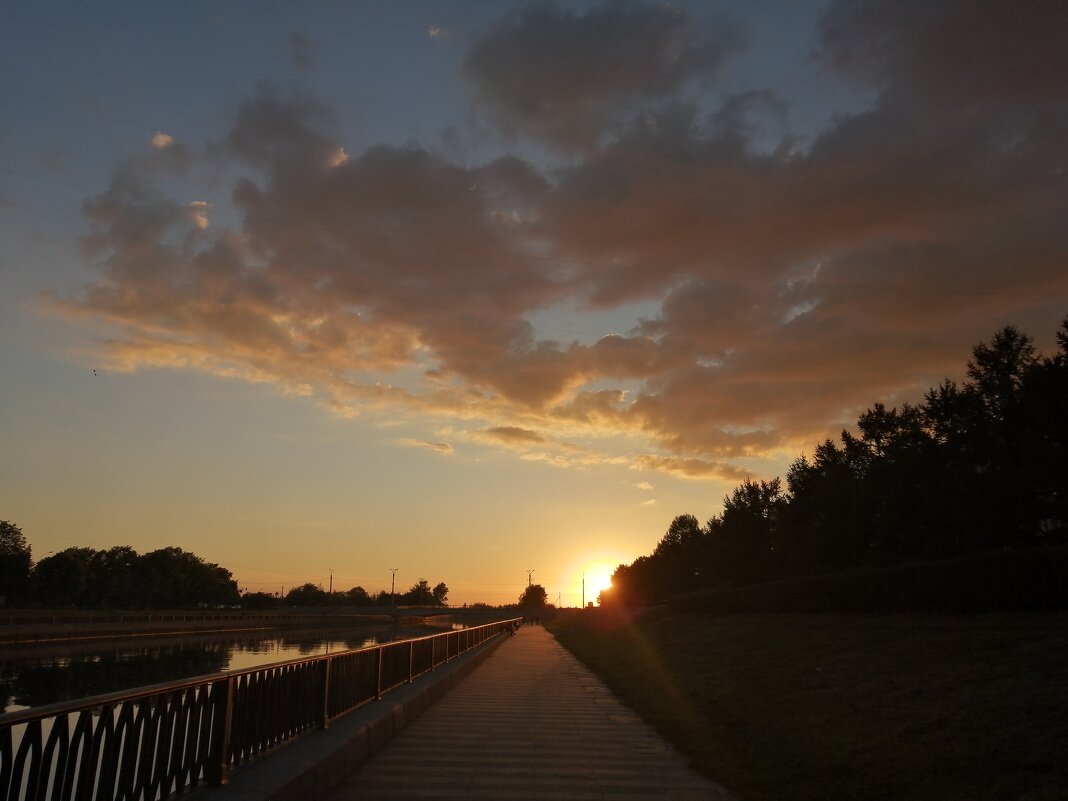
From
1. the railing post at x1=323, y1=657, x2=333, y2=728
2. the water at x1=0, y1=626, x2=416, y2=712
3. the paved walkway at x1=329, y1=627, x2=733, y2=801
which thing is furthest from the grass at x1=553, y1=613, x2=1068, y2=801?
the water at x1=0, y1=626, x2=416, y2=712

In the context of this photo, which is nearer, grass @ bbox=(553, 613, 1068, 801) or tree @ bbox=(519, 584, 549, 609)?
grass @ bbox=(553, 613, 1068, 801)

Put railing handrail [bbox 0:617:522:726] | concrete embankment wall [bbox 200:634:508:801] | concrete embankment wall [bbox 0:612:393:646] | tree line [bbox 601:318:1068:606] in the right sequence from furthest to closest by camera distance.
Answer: concrete embankment wall [bbox 0:612:393:646]
tree line [bbox 601:318:1068:606]
concrete embankment wall [bbox 200:634:508:801]
railing handrail [bbox 0:617:522:726]

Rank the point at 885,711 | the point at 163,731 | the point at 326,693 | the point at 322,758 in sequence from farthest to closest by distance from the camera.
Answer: the point at 885,711 < the point at 326,693 < the point at 322,758 < the point at 163,731

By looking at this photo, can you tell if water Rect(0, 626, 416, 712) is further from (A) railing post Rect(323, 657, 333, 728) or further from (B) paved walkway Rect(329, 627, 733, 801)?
(A) railing post Rect(323, 657, 333, 728)

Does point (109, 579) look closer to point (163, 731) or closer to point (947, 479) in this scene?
point (947, 479)

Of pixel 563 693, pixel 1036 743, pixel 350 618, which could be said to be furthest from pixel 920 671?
pixel 350 618

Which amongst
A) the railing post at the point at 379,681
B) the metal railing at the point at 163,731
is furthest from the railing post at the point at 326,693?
the railing post at the point at 379,681

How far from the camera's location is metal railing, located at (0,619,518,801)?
166 inches

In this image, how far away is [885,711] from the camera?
11.1 metres

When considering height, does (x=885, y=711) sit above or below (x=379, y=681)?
Answer: below

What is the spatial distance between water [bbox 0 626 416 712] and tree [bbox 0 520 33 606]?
61479 millimetres

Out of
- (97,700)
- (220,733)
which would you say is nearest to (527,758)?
(220,733)

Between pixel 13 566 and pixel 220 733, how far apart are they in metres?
121

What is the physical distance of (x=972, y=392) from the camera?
41781 millimetres
